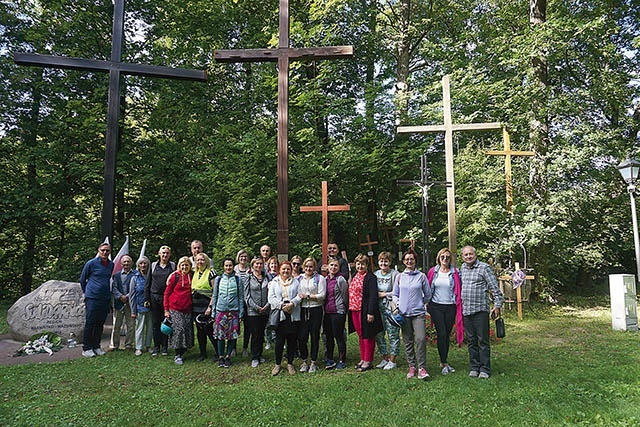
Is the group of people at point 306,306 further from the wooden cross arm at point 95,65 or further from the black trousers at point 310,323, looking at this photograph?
the wooden cross arm at point 95,65

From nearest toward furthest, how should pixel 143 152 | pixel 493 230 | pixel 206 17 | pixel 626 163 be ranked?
1. pixel 626 163
2. pixel 493 230
3. pixel 143 152
4. pixel 206 17

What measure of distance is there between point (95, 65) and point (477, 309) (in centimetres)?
807

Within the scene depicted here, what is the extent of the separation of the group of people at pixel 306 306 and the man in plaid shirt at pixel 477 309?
0.04 ft

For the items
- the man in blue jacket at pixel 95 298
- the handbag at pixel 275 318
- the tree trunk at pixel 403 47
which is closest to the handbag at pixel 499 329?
the handbag at pixel 275 318

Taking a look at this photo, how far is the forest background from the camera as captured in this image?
41.4 feet

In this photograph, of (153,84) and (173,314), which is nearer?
(173,314)

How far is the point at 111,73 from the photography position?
846cm

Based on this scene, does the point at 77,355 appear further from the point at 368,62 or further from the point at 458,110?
the point at 368,62

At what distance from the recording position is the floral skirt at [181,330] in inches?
246

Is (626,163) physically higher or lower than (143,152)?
lower

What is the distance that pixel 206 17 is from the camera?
16266mm

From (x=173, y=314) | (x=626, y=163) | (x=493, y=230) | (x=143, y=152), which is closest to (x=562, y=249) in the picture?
(x=493, y=230)

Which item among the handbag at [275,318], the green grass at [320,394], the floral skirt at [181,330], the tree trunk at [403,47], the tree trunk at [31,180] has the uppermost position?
the tree trunk at [403,47]

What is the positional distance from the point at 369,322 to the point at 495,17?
51.8 ft
